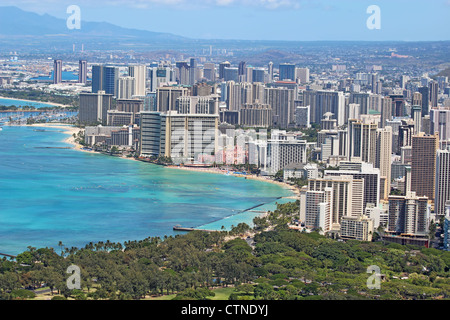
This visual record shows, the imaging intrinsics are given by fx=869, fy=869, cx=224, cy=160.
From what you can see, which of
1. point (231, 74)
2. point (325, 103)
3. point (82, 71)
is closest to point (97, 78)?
point (231, 74)

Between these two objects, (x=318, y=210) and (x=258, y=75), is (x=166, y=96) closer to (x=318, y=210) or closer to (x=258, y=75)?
(x=318, y=210)

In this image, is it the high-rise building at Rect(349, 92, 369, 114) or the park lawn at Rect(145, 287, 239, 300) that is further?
the high-rise building at Rect(349, 92, 369, 114)

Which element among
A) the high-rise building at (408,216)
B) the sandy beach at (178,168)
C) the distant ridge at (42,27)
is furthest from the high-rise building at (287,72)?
the high-rise building at (408,216)

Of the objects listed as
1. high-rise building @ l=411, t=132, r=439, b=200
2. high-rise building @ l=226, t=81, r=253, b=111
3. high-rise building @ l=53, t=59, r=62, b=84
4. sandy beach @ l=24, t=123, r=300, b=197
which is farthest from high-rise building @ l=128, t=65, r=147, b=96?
high-rise building @ l=411, t=132, r=439, b=200

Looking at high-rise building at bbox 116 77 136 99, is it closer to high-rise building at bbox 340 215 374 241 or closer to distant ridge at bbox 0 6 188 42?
distant ridge at bbox 0 6 188 42

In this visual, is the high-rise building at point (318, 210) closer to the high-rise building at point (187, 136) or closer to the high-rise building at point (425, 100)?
the high-rise building at point (187, 136)
